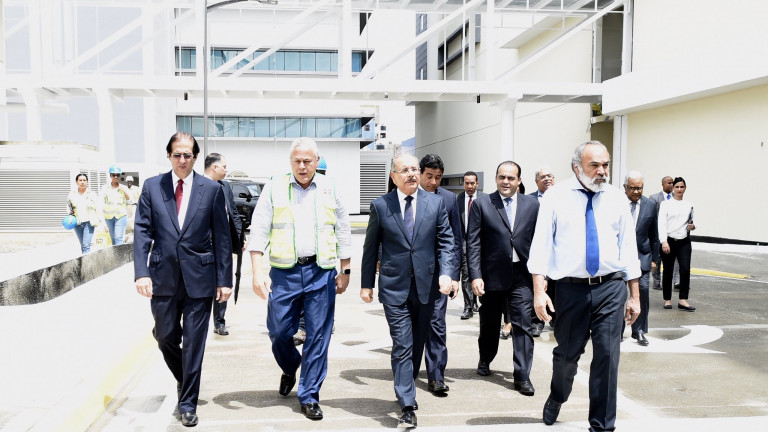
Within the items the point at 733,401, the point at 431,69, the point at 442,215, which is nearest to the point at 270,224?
the point at 442,215

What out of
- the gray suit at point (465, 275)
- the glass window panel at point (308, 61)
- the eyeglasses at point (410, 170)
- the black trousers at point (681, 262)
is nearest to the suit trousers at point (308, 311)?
the eyeglasses at point (410, 170)

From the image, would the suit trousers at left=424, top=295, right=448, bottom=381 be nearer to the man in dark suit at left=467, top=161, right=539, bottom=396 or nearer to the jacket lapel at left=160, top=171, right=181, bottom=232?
the man in dark suit at left=467, top=161, right=539, bottom=396

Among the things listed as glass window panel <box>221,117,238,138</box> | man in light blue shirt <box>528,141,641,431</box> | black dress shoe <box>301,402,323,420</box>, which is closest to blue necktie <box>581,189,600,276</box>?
man in light blue shirt <box>528,141,641,431</box>

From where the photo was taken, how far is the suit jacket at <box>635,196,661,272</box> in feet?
25.7

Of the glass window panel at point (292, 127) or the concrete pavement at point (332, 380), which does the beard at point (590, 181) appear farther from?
the glass window panel at point (292, 127)

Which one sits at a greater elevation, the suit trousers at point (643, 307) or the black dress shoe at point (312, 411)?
the suit trousers at point (643, 307)

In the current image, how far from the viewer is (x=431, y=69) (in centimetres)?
5453

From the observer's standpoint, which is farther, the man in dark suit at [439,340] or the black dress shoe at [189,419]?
the man in dark suit at [439,340]

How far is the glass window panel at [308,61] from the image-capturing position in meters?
50.5

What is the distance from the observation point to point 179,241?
4.93 meters

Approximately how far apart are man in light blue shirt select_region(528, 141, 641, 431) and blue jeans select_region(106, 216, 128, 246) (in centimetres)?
1155

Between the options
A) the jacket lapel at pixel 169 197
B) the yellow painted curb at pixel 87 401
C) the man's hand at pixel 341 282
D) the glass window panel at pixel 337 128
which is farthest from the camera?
the glass window panel at pixel 337 128

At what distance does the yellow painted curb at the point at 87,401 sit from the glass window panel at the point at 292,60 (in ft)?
151

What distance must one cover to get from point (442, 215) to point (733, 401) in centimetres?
271
